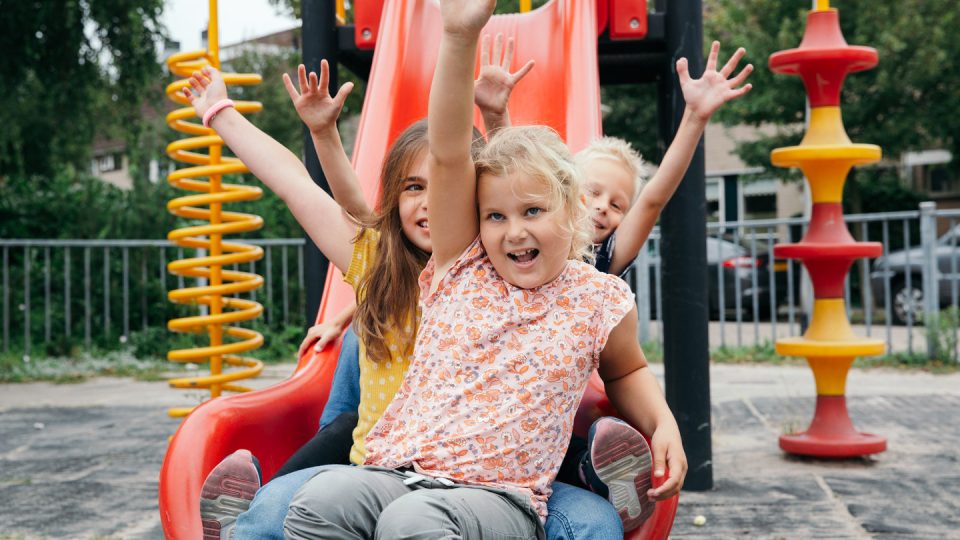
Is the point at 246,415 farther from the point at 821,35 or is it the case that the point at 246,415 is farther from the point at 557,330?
the point at 821,35

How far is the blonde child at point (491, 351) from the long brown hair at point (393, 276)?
0.16 meters

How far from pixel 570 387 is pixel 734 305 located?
10.3 metres

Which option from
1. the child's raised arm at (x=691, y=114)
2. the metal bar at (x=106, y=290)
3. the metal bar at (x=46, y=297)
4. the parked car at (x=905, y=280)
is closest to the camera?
the child's raised arm at (x=691, y=114)

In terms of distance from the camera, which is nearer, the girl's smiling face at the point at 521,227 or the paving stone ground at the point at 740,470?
the girl's smiling face at the point at 521,227

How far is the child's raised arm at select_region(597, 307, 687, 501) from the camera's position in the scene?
2.12 m

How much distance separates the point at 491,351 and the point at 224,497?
619 millimetres

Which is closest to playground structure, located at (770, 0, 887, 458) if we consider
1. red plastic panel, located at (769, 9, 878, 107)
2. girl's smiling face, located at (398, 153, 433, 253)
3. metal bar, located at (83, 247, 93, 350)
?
red plastic panel, located at (769, 9, 878, 107)

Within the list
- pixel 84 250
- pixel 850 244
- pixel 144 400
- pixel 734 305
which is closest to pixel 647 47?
pixel 850 244

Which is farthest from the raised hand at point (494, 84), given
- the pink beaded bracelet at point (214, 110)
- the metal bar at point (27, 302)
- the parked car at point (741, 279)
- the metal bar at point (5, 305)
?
the parked car at point (741, 279)

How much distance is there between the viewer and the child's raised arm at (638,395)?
6.96 feet

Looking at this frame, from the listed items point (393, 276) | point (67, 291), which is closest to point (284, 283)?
point (67, 291)

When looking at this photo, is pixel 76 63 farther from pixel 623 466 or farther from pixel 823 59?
pixel 623 466

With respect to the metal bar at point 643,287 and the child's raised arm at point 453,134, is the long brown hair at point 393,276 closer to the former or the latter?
the child's raised arm at point 453,134

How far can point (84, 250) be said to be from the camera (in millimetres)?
9844
